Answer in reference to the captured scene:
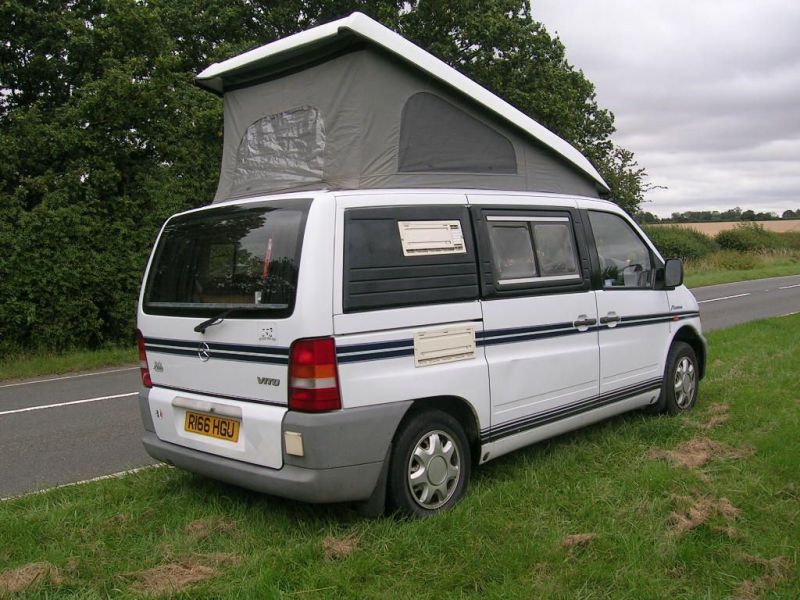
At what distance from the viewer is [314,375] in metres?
3.47

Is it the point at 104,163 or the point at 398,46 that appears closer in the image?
the point at 398,46

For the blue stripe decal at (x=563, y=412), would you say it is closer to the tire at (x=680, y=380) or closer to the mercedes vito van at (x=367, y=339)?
the mercedes vito van at (x=367, y=339)

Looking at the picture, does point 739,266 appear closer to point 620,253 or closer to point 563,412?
point 620,253

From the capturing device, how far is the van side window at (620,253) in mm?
5344

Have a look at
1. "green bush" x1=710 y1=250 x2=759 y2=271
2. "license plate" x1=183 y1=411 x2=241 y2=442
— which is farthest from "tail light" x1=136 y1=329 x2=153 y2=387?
"green bush" x1=710 y1=250 x2=759 y2=271

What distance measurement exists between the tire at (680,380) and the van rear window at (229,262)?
378 centimetres

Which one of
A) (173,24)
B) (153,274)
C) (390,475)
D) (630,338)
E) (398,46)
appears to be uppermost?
(173,24)

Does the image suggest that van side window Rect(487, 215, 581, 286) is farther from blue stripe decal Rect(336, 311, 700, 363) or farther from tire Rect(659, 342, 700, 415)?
tire Rect(659, 342, 700, 415)

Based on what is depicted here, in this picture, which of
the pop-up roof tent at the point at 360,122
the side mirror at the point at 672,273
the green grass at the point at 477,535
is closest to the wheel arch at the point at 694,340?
the side mirror at the point at 672,273

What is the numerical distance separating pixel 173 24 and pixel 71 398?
1341 cm

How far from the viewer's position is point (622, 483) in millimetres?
4309

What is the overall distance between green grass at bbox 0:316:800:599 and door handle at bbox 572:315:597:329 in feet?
3.04

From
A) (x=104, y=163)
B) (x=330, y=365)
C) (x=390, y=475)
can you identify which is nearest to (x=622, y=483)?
(x=390, y=475)

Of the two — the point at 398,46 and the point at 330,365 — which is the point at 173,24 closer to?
the point at 398,46
